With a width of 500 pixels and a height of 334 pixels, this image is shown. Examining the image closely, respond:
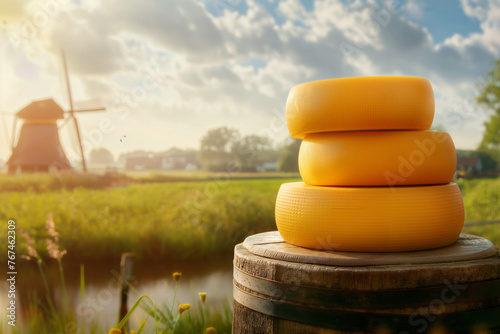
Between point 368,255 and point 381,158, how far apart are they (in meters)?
0.42

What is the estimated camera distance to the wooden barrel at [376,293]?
159cm

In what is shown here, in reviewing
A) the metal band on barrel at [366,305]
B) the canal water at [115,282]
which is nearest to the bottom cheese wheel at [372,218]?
the metal band on barrel at [366,305]

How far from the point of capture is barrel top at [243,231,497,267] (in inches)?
66.2

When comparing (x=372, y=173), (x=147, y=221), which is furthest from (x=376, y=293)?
(x=147, y=221)

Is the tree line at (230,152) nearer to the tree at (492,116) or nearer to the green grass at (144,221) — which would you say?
the green grass at (144,221)

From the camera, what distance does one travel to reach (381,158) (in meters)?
1.86

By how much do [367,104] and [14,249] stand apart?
6.02 meters

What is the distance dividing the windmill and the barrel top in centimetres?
1812

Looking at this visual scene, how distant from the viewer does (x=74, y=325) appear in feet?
12.3

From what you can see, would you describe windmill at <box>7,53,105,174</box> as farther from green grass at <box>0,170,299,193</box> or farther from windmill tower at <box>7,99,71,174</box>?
green grass at <box>0,170,299,193</box>

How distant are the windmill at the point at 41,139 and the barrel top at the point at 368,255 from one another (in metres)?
18.1

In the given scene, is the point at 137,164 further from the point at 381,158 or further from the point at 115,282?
the point at 381,158

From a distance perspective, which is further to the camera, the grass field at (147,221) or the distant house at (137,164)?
the distant house at (137,164)

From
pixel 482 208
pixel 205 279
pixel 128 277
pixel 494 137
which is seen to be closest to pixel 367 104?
pixel 128 277
